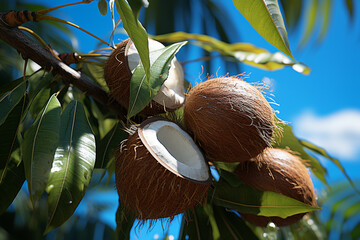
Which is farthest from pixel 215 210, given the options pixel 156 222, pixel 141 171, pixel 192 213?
pixel 141 171

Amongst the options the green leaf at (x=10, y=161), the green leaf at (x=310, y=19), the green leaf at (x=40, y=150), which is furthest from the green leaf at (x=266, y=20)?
the green leaf at (x=310, y=19)

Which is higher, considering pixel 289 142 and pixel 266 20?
pixel 266 20

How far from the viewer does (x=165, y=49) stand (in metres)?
0.75

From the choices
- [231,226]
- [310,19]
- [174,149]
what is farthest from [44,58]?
[310,19]

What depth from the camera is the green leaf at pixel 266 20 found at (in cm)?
59

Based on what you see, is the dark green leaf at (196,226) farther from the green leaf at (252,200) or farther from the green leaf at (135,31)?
the green leaf at (135,31)

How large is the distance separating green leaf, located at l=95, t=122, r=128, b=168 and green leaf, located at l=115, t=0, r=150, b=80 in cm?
30

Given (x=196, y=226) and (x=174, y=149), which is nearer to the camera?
(x=174, y=149)

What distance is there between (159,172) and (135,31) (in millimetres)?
238

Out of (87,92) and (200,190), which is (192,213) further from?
(87,92)

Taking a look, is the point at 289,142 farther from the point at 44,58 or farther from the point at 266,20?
the point at 44,58

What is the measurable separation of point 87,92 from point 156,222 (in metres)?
0.32

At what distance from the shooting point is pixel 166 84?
766 millimetres

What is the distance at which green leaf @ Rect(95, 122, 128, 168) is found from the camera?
0.84 m
